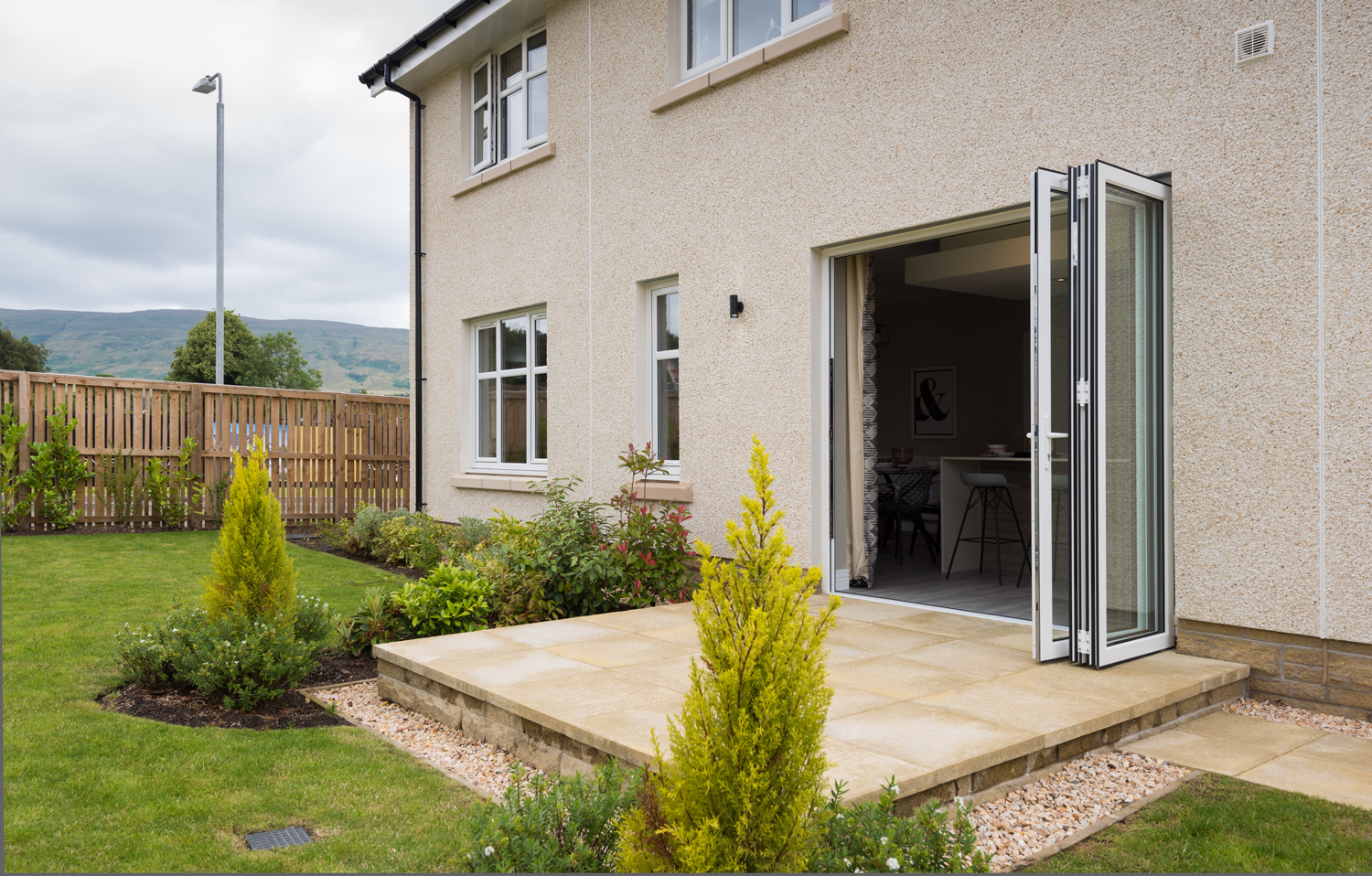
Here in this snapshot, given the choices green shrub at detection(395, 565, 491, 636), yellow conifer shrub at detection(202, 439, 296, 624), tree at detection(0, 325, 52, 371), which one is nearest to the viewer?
yellow conifer shrub at detection(202, 439, 296, 624)

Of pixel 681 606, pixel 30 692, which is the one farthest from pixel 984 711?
pixel 30 692

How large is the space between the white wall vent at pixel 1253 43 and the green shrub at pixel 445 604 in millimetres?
4836

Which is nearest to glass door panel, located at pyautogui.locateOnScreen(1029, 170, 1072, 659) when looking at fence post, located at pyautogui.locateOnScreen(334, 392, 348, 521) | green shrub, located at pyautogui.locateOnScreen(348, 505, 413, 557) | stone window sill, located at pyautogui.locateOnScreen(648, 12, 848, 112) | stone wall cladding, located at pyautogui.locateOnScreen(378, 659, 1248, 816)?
stone wall cladding, located at pyautogui.locateOnScreen(378, 659, 1248, 816)

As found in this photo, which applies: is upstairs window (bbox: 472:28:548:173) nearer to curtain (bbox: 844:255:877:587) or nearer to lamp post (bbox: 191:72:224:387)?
curtain (bbox: 844:255:877:587)

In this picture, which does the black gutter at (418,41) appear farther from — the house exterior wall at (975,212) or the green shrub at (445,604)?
the green shrub at (445,604)

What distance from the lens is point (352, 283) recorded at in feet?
543

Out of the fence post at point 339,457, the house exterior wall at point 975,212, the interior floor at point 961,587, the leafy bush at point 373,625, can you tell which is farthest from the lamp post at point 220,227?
the interior floor at point 961,587

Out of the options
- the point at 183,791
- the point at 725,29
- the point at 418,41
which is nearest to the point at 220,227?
the point at 418,41

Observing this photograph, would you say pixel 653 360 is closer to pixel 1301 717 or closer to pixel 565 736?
pixel 565 736

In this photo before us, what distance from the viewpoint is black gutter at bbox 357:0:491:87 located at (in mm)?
8685

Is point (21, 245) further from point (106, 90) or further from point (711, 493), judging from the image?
point (711, 493)

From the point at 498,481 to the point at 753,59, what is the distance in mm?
4622

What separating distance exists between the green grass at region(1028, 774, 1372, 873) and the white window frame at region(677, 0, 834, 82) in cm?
506

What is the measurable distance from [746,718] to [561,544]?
13.8 feet
